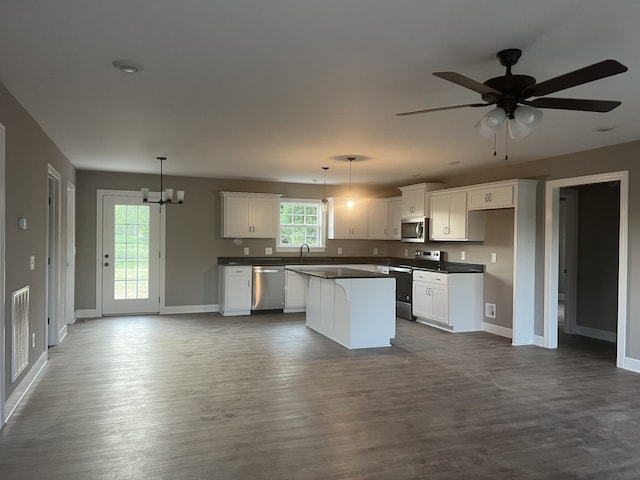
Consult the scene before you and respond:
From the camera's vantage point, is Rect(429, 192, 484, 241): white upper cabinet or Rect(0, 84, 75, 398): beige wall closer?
Rect(0, 84, 75, 398): beige wall

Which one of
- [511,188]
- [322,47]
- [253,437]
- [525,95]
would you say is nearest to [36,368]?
[253,437]

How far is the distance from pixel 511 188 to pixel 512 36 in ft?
12.7

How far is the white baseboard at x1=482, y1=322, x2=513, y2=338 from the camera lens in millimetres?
6321

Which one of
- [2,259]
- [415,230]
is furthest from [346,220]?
[2,259]

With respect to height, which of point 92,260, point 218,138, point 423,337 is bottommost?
point 423,337

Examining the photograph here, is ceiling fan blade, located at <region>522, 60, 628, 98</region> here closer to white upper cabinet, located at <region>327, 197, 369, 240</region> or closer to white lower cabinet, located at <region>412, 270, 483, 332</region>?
white lower cabinet, located at <region>412, 270, 483, 332</region>

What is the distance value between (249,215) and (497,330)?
4431mm

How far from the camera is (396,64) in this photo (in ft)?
9.12

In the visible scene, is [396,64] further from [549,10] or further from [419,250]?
[419,250]

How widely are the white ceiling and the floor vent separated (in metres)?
1.57

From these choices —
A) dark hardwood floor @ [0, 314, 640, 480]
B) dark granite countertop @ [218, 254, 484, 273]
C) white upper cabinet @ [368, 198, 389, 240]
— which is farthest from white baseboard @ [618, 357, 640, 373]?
white upper cabinet @ [368, 198, 389, 240]

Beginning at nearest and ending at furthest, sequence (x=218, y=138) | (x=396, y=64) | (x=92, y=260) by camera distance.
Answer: (x=396, y=64) → (x=218, y=138) → (x=92, y=260)

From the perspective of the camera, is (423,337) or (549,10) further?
(423,337)

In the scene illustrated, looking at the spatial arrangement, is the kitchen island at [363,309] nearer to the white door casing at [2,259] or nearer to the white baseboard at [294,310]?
the white baseboard at [294,310]
